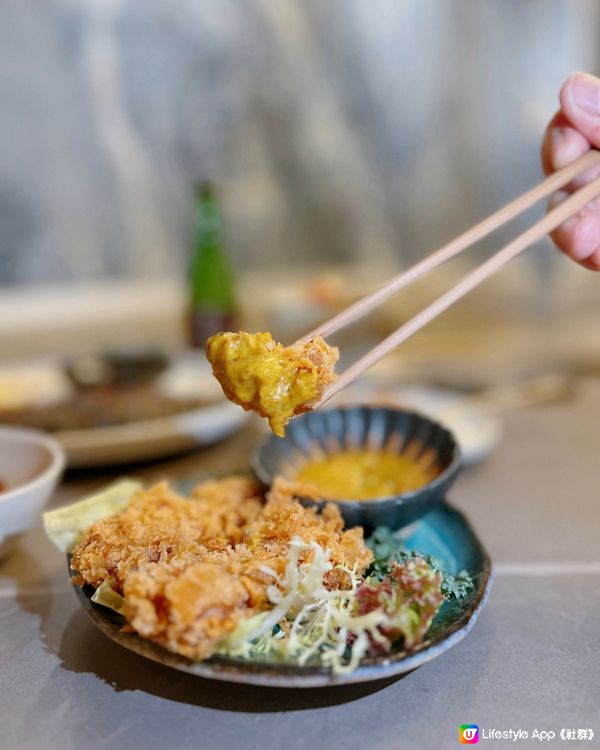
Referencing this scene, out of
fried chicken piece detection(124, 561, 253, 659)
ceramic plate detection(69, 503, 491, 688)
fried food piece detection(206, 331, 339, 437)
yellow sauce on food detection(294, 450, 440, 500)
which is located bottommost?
yellow sauce on food detection(294, 450, 440, 500)

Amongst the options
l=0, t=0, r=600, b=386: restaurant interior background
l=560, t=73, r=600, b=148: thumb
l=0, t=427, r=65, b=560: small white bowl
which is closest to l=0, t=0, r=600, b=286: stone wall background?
l=0, t=0, r=600, b=386: restaurant interior background

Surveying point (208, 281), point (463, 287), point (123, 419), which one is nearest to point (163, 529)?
point (463, 287)

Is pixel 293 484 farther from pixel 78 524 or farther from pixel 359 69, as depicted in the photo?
pixel 359 69

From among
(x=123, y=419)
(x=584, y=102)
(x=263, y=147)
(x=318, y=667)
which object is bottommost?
(x=123, y=419)

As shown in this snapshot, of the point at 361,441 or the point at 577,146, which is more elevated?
the point at 577,146

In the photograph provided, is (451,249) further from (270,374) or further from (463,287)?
(270,374)

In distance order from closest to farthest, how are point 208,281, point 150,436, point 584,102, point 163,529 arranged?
point 163,529, point 584,102, point 150,436, point 208,281

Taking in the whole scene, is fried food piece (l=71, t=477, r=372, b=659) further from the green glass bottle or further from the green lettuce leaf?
the green glass bottle

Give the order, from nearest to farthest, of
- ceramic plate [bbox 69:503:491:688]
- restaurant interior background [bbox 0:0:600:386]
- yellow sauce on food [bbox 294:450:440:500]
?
ceramic plate [bbox 69:503:491:688]
yellow sauce on food [bbox 294:450:440:500]
restaurant interior background [bbox 0:0:600:386]
